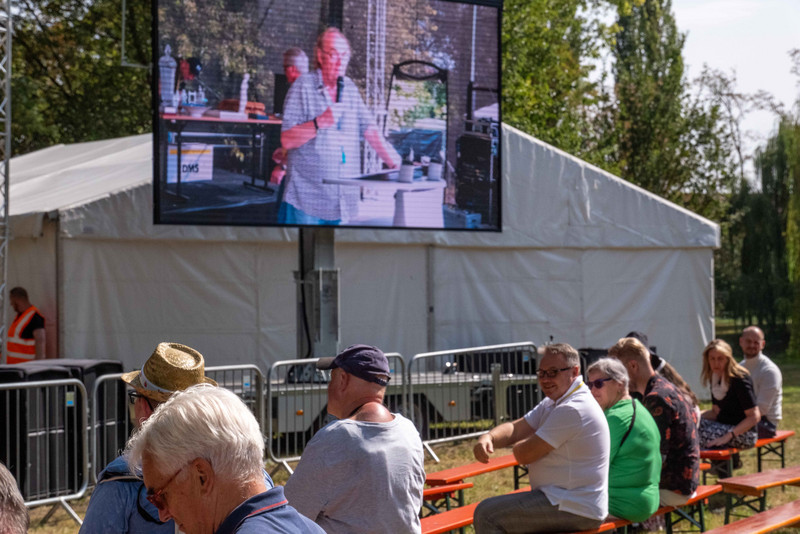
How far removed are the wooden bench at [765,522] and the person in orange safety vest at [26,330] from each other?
841cm

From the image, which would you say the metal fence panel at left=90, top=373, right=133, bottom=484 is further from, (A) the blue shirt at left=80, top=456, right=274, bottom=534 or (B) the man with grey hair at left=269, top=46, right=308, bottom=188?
(A) the blue shirt at left=80, top=456, right=274, bottom=534

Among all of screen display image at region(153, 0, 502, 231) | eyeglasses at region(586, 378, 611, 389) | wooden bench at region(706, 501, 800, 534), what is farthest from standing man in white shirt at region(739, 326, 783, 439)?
eyeglasses at region(586, 378, 611, 389)

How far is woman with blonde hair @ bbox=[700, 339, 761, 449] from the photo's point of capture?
29.0 ft

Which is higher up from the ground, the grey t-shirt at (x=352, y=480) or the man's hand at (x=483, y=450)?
the grey t-shirt at (x=352, y=480)

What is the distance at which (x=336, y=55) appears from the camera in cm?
1063

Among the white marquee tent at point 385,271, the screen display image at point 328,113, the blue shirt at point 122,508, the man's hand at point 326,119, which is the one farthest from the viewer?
the white marquee tent at point 385,271

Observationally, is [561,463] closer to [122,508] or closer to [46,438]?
[122,508]

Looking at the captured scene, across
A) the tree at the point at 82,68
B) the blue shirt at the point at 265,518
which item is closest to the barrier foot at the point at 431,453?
the blue shirt at the point at 265,518

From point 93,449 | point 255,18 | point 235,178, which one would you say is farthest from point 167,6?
point 93,449

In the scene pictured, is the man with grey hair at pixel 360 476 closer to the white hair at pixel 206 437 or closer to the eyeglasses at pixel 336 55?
the white hair at pixel 206 437

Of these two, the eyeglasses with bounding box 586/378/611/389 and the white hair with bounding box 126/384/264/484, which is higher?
the white hair with bounding box 126/384/264/484

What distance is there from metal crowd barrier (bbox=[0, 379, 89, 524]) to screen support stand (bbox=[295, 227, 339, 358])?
11.1ft

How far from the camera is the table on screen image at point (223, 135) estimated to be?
9891 millimetres

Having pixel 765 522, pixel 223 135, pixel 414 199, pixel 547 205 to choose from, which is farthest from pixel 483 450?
pixel 547 205
